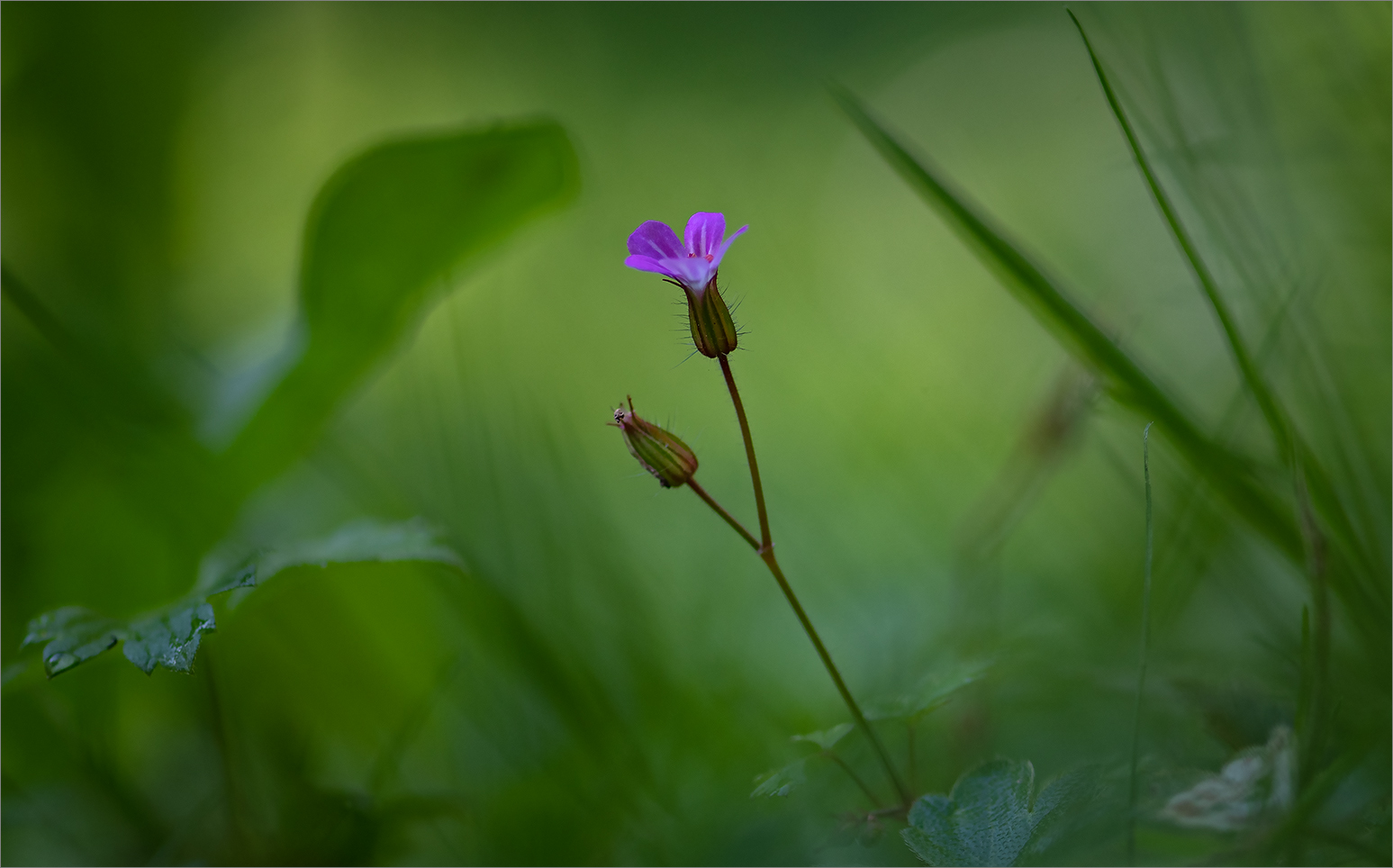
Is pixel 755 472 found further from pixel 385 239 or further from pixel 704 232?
pixel 385 239

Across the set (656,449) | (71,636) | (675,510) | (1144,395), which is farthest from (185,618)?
(675,510)

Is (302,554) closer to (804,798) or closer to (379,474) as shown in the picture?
(804,798)

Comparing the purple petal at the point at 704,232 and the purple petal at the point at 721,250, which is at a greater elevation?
the purple petal at the point at 704,232

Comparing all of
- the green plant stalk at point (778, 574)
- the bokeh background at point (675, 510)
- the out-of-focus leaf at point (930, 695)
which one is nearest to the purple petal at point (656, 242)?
the green plant stalk at point (778, 574)

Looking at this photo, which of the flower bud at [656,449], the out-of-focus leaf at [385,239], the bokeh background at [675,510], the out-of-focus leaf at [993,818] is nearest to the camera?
the out-of-focus leaf at [993,818]

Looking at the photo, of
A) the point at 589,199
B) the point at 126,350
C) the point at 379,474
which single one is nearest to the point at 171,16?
the point at 589,199

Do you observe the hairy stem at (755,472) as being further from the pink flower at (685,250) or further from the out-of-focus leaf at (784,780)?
the out-of-focus leaf at (784,780)

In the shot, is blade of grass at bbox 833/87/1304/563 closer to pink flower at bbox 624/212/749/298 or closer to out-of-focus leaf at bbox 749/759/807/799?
pink flower at bbox 624/212/749/298
